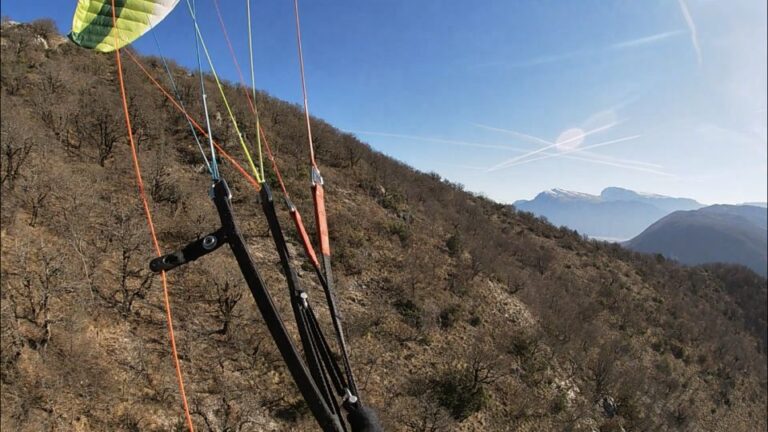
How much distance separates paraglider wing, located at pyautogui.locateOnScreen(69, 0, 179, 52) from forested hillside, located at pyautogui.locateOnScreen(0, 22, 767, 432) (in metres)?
3.42

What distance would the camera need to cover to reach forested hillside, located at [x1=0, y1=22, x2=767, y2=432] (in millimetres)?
5266

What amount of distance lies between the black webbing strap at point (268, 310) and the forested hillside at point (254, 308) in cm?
447

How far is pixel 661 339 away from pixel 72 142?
23179 millimetres

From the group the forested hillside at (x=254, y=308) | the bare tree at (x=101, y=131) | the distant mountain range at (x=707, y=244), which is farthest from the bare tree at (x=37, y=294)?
the distant mountain range at (x=707, y=244)

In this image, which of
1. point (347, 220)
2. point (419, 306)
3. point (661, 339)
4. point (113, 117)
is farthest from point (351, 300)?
point (661, 339)

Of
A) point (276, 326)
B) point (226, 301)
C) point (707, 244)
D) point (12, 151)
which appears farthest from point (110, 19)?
point (707, 244)

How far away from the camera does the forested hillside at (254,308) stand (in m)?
5.27

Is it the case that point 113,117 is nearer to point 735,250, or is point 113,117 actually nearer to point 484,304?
point 484,304

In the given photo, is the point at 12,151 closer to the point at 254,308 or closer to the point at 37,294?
the point at 37,294

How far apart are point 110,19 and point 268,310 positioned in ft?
17.1

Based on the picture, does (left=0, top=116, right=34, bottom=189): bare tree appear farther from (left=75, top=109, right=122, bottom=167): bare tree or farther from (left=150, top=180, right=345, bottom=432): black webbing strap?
(left=150, top=180, right=345, bottom=432): black webbing strap

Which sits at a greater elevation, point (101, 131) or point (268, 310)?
point (101, 131)

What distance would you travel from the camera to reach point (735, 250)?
15300 centimetres

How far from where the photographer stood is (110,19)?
4750mm
